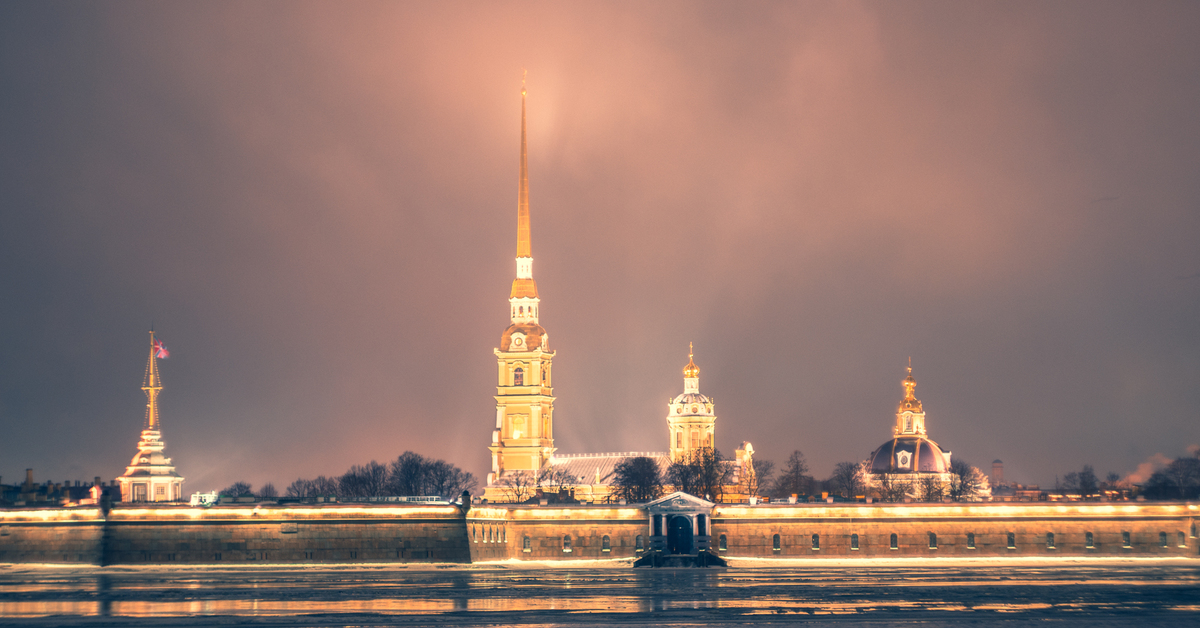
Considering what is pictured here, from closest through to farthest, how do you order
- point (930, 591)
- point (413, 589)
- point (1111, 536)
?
point (930, 591), point (413, 589), point (1111, 536)

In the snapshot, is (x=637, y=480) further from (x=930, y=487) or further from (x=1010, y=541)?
(x=1010, y=541)

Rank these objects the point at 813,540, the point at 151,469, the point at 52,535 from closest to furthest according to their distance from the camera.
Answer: the point at 813,540
the point at 52,535
the point at 151,469

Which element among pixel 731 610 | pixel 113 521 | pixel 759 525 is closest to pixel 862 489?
A: pixel 759 525

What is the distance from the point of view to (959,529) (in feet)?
409

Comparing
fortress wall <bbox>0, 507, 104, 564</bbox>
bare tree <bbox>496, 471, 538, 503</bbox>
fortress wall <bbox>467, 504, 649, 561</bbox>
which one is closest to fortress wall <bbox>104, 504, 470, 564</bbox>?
fortress wall <bbox>0, 507, 104, 564</bbox>

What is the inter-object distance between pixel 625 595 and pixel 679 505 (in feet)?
114

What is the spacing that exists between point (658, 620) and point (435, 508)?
54.4 m

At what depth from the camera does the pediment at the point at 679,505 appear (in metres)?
126

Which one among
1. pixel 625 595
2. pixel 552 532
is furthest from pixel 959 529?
pixel 625 595

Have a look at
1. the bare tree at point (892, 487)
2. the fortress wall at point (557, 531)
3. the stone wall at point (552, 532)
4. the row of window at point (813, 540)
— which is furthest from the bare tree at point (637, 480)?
the stone wall at point (552, 532)

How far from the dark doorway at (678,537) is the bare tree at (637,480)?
28.6 meters

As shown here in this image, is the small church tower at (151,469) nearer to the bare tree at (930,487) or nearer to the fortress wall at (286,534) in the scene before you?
the fortress wall at (286,534)

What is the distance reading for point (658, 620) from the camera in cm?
7731

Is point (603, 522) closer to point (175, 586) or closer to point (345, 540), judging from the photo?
point (345, 540)
